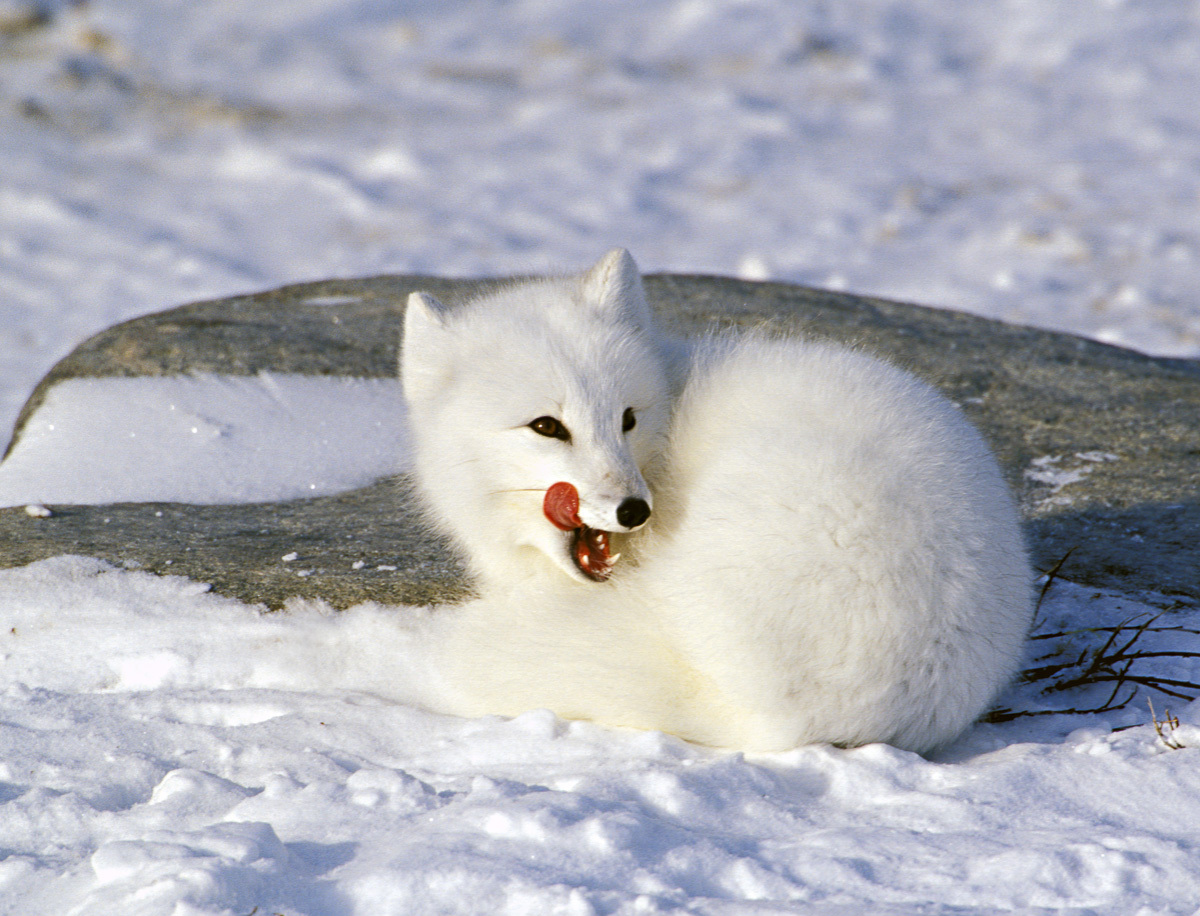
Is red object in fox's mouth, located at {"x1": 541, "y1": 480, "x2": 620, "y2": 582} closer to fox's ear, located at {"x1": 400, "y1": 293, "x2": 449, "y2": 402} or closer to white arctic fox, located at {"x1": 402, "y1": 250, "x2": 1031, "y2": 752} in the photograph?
white arctic fox, located at {"x1": 402, "y1": 250, "x2": 1031, "y2": 752}

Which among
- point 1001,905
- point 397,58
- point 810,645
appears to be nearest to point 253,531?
point 810,645

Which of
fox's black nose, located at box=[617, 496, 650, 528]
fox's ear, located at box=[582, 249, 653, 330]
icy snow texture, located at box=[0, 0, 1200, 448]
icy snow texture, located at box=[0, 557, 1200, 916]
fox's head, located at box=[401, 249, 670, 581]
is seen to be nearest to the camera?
icy snow texture, located at box=[0, 557, 1200, 916]

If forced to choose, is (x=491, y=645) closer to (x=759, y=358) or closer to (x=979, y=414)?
(x=759, y=358)

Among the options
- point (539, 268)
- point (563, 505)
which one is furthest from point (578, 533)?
point (539, 268)

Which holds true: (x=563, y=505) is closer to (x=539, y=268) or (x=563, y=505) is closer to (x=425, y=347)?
(x=425, y=347)

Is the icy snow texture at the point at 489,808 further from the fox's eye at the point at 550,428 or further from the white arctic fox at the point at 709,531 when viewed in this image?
the fox's eye at the point at 550,428

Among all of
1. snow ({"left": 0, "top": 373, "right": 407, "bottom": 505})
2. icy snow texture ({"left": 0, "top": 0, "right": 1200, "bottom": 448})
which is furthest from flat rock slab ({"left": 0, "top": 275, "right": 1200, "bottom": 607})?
icy snow texture ({"left": 0, "top": 0, "right": 1200, "bottom": 448})

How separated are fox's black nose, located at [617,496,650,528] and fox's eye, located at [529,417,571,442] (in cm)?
26

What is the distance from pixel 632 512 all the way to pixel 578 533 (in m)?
0.24

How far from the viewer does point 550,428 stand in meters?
2.62

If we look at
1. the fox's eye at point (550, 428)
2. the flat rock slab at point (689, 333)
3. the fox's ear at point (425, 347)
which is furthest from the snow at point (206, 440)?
the fox's eye at point (550, 428)

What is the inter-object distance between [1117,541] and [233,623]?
2.42 metres

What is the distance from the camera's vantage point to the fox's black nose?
244 centimetres

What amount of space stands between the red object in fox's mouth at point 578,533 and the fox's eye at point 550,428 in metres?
0.12
